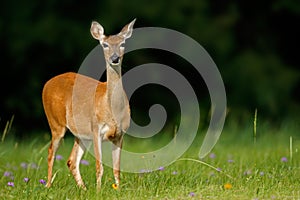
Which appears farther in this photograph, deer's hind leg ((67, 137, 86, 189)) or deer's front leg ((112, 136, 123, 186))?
deer's hind leg ((67, 137, 86, 189))

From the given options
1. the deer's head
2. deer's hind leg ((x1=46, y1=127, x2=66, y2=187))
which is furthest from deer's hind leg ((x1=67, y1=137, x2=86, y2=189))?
the deer's head

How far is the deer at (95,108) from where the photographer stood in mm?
6105

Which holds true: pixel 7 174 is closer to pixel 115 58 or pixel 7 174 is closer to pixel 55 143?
pixel 55 143

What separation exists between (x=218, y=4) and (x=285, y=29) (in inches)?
54.7

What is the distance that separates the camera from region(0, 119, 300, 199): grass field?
5375 millimetres

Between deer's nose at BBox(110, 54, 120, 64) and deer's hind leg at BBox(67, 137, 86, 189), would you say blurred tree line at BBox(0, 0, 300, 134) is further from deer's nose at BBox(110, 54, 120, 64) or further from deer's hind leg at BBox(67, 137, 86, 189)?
deer's nose at BBox(110, 54, 120, 64)

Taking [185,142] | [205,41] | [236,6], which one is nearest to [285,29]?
[236,6]

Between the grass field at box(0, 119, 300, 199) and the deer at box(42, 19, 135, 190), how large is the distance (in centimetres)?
19

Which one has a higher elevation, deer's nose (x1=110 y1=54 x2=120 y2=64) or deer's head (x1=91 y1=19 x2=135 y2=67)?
deer's head (x1=91 y1=19 x2=135 y2=67)

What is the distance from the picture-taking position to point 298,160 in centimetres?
662

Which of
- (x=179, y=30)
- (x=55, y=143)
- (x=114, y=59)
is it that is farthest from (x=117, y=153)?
(x=179, y=30)

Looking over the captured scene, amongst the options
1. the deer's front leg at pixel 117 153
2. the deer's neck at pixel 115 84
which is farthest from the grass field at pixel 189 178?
the deer's neck at pixel 115 84

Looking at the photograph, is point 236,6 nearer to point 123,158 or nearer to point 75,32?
point 75,32

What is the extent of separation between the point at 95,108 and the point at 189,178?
1025 millimetres
